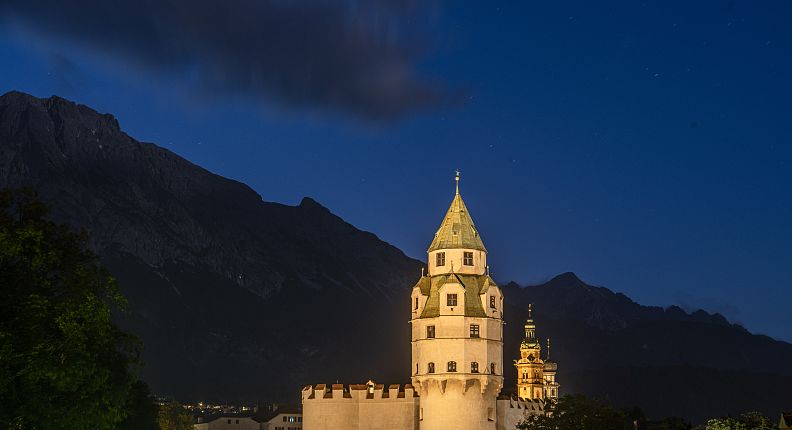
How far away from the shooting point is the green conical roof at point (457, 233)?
129 m

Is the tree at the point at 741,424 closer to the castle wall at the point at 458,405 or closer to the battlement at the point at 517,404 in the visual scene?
the battlement at the point at 517,404

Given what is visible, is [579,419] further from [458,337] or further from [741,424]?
[741,424]

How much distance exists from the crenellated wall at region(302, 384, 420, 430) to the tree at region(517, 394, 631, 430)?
12.9 meters

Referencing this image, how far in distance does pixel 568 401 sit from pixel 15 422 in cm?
7854

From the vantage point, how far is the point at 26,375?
53.2 metres

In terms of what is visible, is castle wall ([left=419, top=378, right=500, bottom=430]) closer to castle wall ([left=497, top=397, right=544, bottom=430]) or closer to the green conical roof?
castle wall ([left=497, top=397, right=544, bottom=430])

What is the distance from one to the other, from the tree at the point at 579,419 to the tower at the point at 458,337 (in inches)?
241

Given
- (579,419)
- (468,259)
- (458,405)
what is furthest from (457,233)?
(579,419)

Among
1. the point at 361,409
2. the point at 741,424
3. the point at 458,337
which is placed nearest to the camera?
the point at 458,337

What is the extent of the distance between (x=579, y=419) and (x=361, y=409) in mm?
23911

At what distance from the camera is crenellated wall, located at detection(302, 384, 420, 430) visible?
128 meters

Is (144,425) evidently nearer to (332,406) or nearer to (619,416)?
(332,406)

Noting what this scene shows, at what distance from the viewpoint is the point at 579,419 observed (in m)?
118

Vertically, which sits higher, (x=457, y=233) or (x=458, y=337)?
(x=457, y=233)
